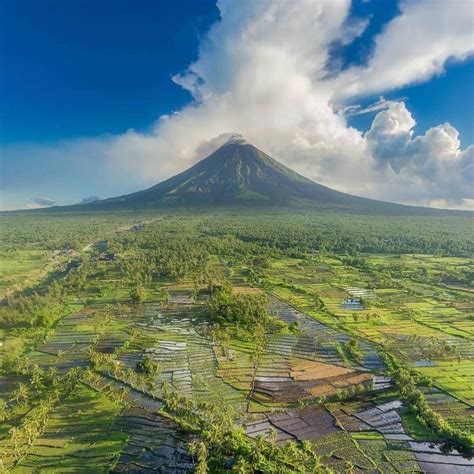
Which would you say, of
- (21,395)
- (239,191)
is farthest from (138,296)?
(239,191)

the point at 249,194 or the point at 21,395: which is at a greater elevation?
the point at 249,194

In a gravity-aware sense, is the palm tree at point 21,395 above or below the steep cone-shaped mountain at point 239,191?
below

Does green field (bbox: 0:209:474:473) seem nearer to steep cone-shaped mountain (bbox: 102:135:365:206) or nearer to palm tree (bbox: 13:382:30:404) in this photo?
palm tree (bbox: 13:382:30:404)

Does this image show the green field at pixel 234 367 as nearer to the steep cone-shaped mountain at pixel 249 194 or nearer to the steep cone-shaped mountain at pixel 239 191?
the steep cone-shaped mountain at pixel 249 194

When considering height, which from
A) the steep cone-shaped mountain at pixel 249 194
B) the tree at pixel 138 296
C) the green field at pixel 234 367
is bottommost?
the green field at pixel 234 367

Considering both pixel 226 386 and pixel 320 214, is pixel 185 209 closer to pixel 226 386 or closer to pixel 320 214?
pixel 320 214

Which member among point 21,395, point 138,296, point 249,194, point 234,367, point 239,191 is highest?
point 239,191

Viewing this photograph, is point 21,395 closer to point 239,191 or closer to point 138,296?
point 138,296

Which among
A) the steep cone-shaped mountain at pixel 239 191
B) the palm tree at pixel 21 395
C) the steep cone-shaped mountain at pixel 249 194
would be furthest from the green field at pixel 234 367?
the steep cone-shaped mountain at pixel 239 191

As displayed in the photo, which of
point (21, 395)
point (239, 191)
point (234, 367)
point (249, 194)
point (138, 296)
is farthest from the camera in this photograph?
point (239, 191)
